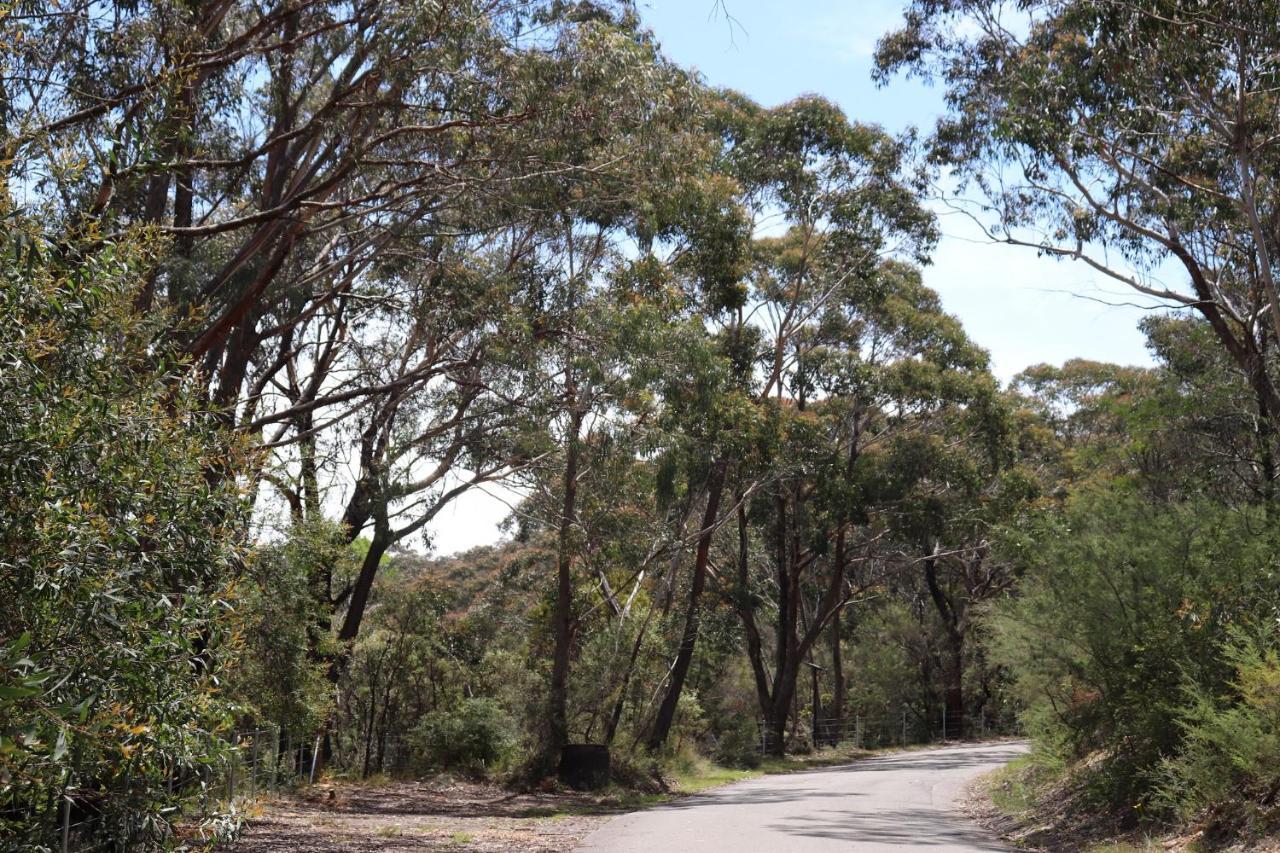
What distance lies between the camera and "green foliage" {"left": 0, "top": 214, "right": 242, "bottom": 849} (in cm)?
538

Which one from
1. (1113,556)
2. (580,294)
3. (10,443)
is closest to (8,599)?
(10,443)

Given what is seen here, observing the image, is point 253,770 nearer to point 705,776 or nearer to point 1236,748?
point 1236,748

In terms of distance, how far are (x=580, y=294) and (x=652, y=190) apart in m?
4.10

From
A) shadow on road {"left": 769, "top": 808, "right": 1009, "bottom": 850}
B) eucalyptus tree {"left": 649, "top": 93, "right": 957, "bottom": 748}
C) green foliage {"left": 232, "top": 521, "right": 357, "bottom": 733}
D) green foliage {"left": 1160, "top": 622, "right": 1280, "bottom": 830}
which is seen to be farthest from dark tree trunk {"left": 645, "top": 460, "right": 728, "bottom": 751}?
green foliage {"left": 1160, "top": 622, "right": 1280, "bottom": 830}

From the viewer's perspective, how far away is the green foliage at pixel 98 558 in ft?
17.7

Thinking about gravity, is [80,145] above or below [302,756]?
above

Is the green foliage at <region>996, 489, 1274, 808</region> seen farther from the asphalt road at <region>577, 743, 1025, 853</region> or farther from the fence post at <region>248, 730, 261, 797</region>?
the fence post at <region>248, 730, 261, 797</region>

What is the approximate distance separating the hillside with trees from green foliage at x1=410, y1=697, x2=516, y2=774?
96 mm

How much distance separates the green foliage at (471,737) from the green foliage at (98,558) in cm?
1701

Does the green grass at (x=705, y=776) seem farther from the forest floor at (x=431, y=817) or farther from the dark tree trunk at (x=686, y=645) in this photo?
the dark tree trunk at (x=686, y=645)

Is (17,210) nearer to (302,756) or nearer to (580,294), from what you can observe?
(580,294)

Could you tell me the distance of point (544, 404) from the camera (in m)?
19.5

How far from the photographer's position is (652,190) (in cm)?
1608

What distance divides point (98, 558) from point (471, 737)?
18836mm
